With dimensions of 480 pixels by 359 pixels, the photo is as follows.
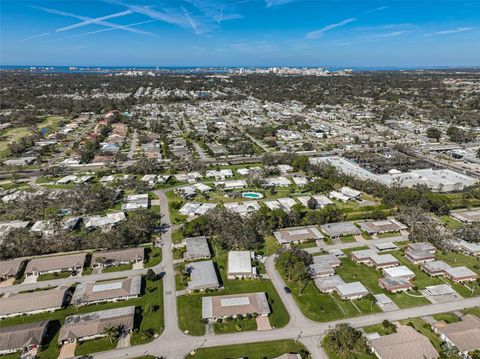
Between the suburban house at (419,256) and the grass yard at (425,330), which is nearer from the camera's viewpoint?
the grass yard at (425,330)

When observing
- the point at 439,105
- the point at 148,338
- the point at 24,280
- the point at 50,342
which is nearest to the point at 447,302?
the point at 148,338

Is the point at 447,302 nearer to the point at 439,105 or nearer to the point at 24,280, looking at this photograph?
the point at 24,280

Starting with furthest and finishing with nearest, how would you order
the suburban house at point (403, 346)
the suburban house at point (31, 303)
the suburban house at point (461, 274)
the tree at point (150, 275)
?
1. the suburban house at point (461, 274)
2. the tree at point (150, 275)
3. the suburban house at point (31, 303)
4. the suburban house at point (403, 346)

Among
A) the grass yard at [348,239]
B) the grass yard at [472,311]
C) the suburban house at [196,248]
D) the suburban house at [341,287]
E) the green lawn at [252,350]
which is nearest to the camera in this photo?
the green lawn at [252,350]

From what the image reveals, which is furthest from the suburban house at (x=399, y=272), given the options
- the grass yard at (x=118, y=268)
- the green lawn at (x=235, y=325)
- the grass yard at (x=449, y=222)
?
the grass yard at (x=118, y=268)

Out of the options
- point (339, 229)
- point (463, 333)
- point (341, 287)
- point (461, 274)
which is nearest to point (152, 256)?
point (341, 287)

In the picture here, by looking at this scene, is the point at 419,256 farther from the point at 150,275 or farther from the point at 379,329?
the point at 150,275

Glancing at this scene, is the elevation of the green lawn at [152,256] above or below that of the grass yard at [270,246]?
above

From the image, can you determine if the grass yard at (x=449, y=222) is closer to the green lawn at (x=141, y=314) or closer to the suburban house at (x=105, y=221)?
the green lawn at (x=141, y=314)
